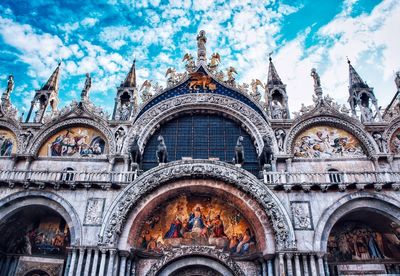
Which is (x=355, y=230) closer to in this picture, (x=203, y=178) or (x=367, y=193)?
(x=367, y=193)

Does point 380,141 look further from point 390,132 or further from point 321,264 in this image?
point 321,264

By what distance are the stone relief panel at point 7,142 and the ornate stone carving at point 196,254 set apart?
1016 centimetres

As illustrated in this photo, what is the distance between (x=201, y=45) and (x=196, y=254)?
1326 centimetres

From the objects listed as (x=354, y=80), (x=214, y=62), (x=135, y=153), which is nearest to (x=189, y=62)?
(x=214, y=62)

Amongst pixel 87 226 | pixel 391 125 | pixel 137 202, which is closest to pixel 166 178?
pixel 137 202

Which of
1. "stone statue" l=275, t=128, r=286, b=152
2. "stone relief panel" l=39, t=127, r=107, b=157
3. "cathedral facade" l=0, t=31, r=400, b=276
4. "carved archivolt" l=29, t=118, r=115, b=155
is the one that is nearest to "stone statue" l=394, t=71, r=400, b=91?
"cathedral facade" l=0, t=31, r=400, b=276

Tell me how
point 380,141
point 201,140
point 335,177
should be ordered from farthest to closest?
point 201,140 < point 380,141 < point 335,177

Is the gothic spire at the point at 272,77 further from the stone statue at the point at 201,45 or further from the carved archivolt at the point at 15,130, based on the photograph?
the carved archivolt at the point at 15,130

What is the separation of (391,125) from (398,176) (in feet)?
12.9

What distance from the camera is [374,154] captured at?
16250 millimetres

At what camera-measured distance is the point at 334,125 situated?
1766 centimetres

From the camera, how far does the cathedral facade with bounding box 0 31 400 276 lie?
44.3 ft

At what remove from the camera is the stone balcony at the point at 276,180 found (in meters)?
13.9

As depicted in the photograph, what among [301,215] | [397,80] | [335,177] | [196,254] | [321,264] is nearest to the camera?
[321,264]
